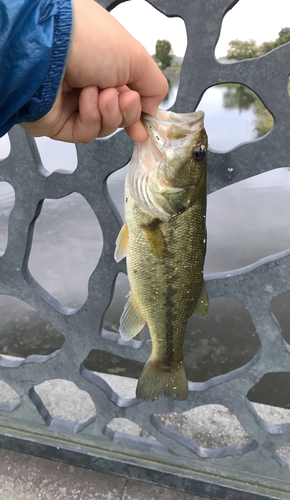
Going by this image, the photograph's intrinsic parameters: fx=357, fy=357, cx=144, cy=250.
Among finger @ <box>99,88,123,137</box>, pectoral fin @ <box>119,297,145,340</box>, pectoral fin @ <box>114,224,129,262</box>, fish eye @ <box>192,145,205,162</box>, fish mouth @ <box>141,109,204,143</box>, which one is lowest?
pectoral fin @ <box>119,297,145,340</box>

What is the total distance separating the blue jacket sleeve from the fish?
0.33m

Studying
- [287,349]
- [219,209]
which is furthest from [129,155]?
[219,209]

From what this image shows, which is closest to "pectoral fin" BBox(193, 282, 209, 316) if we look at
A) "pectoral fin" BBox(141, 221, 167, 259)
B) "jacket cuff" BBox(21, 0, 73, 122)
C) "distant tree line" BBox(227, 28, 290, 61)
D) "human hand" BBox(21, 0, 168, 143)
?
"pectoral fin" BBox(141, 221, 167, 259)

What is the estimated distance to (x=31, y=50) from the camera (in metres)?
0.85

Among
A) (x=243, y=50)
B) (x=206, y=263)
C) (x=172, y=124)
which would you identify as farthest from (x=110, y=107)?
(x=243, y=50)

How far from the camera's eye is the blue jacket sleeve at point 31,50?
813 mm

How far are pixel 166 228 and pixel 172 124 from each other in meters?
0.36

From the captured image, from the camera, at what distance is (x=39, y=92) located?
935 millimetres

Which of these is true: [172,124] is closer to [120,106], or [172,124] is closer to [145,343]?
[120,106]

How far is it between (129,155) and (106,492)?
1830 millimetres

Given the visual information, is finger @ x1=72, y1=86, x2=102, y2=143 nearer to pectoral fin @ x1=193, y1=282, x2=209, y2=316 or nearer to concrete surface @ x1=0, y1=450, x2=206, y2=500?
pectoral fin @ x1=193, y1=282, x2=209, y2=316

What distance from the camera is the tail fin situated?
1.53 m

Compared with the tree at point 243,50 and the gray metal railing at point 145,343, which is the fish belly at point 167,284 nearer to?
the gray metal railing at point 145,343

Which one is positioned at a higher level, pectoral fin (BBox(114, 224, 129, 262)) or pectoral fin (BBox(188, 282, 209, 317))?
pectoral fin (BBox(114, 224, 129, 262))
